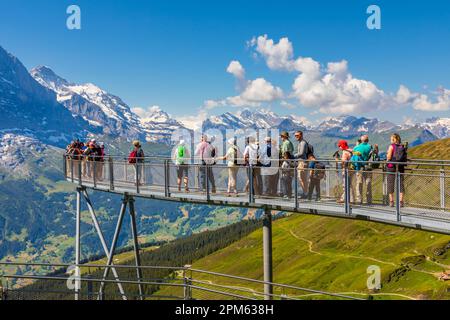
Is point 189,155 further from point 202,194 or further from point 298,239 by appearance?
point 298,239

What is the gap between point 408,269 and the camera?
4013 inches

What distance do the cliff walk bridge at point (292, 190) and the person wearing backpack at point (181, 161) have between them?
0.20 ft

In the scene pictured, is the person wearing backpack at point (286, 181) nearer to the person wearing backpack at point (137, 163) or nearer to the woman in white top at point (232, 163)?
the woman in white top at point (232, 163)

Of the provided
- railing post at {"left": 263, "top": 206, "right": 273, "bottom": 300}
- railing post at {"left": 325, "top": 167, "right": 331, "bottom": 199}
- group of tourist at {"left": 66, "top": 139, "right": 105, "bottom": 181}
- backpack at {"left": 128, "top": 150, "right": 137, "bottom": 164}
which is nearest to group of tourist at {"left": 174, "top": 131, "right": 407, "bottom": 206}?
railing post at {"left": 325, "top": 167, "right": 331, "bottom": 199}

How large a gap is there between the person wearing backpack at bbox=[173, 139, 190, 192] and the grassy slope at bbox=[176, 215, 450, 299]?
5184 cm

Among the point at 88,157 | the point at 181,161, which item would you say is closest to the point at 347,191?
the point at 181,161

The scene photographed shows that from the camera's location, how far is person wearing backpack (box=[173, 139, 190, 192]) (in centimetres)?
2714

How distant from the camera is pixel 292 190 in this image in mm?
22391

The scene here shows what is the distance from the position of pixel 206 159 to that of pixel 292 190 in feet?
19.0

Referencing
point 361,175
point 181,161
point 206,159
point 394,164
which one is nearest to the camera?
point 361,175

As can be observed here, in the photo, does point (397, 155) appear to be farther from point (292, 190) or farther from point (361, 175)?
point (292, 190)

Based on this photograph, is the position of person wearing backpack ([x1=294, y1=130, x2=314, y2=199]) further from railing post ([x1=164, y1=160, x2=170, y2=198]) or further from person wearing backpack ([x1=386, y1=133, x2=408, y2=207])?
railing post ([x1=164, y1=160, x2=170, y2=198])

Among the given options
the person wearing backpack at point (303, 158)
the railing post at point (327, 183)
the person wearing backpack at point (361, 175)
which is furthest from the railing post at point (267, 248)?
the person wearing backpack at point (361, 175)

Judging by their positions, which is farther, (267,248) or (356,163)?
(267,248)
